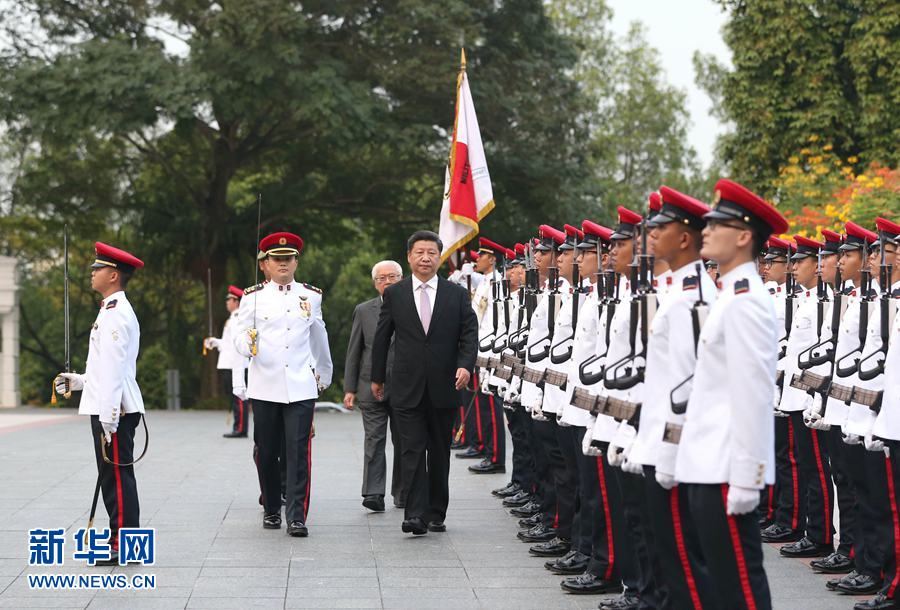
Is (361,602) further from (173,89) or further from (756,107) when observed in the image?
(756,107)

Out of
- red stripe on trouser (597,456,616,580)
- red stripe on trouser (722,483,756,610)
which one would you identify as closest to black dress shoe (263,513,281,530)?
red stripe on trouser (597,456,616,580)

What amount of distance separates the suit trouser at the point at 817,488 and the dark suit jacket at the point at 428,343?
2391 millimetres

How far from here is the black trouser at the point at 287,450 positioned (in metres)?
9.65

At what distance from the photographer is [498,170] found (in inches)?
1069

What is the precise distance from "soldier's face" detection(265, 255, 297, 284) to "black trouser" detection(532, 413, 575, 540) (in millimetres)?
2191

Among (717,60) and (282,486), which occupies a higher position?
(717,60)

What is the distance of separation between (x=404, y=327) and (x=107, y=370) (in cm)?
233

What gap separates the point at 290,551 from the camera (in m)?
8.96

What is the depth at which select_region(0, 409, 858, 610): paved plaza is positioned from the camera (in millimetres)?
7438

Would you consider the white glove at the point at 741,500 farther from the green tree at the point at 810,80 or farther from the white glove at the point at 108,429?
the green tree at the point at 810,80

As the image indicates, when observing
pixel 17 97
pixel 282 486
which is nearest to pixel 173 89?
pixel 17 97

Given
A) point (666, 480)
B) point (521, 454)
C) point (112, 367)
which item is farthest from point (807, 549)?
point (112, 367)

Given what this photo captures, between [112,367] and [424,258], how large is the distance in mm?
2508

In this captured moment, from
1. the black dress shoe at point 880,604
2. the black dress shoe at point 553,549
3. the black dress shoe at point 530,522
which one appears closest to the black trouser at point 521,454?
the black dress shoe at point 530,522
